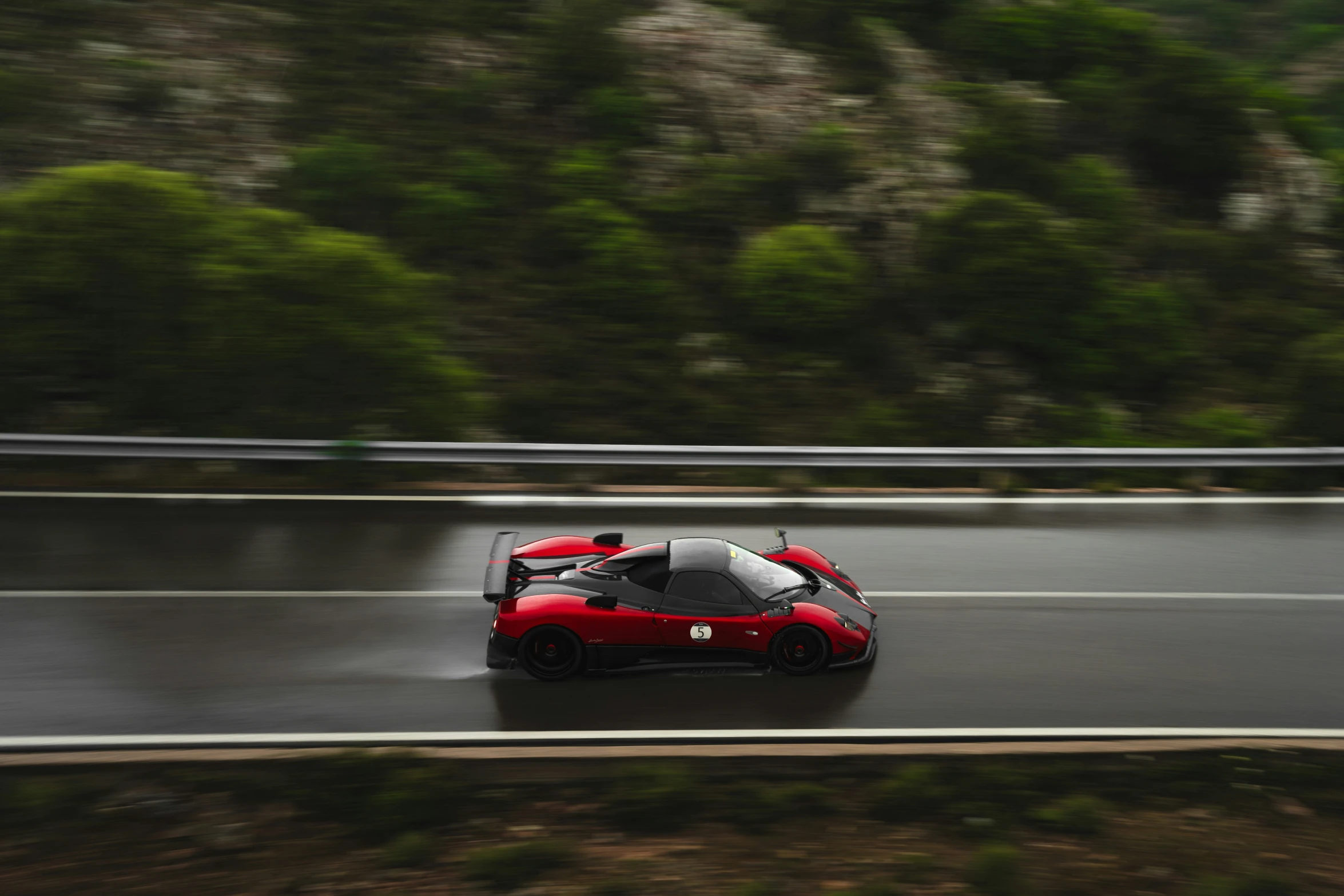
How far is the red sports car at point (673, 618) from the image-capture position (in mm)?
7637

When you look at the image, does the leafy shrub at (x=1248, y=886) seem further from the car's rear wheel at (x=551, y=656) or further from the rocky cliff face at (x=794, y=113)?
the rocky cliff face at (x=794, y=113)

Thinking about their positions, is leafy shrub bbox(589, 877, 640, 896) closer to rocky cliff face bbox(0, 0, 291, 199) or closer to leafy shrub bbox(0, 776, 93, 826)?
leafy shrub bbox(0, 776, 93, 826)

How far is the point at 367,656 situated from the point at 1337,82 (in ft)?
142

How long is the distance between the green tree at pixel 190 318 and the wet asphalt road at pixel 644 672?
177cm

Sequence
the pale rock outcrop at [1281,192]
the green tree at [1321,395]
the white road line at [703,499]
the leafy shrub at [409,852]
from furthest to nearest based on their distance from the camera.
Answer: the pale rock outcrop at [1281,192], the green tree at [1321,395], the white road line at [703,499], the leafy shrub at [409,852]

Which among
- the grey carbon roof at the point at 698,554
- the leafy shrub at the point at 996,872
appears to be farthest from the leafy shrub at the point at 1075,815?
the grey carbon roof at the point at 698,554

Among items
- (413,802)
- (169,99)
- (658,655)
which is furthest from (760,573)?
(169,99)

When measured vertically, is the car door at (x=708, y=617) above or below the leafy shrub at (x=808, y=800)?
above

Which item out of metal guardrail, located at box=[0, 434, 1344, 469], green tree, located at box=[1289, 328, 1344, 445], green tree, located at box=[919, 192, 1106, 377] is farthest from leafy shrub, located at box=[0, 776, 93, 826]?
green tree, located at box=[1289, 328, 1344, 445]

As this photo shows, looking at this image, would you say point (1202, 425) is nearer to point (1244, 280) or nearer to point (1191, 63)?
point (1244, 280)

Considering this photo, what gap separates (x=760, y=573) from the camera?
7.92 meters

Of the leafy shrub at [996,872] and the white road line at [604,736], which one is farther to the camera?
the white road line at [604,736]

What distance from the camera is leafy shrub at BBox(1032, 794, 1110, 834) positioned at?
21.1 ft

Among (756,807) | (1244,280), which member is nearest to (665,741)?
(756,807)
